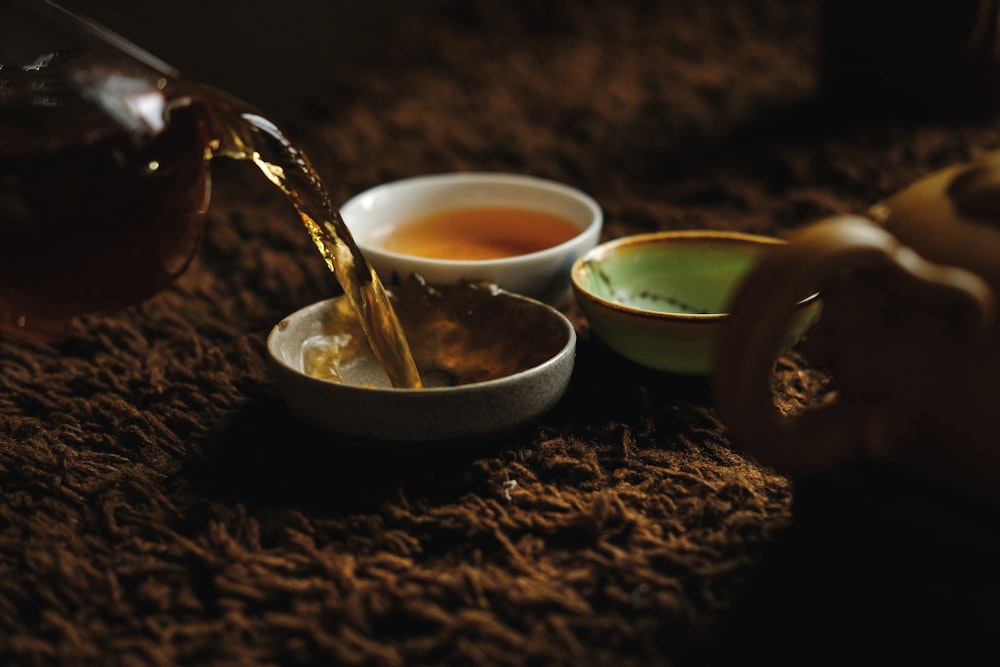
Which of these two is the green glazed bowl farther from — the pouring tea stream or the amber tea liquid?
the pouring tea stream

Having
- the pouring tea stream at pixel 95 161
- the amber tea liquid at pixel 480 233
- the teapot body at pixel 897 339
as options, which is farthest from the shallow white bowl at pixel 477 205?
the teapot body at pixel 897 339

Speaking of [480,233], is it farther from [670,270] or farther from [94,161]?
[94,161]

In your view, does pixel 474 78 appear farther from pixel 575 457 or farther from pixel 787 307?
pixel 787 307

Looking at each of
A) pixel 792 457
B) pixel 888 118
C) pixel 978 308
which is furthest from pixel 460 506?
pixel 888 118

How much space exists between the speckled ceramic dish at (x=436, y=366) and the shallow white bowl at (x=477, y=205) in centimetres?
3

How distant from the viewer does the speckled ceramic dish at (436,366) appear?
2.00 feet

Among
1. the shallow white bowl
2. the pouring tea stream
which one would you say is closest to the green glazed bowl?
the shallow white bowl

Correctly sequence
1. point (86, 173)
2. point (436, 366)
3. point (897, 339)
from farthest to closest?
point (436, 366)
point (86, 173)
point (897, 339)

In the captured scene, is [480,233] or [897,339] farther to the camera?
[480,233]

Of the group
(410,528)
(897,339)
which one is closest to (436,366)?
(410,528)

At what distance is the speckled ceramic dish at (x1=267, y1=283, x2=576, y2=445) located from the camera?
0.61 meters

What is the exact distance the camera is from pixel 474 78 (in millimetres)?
1359

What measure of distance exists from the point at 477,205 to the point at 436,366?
28 cm

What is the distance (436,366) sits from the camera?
772mm
